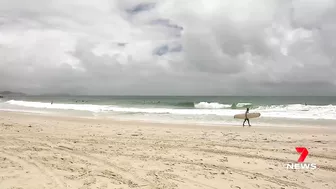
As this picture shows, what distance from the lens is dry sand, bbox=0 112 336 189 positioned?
5.78 meters

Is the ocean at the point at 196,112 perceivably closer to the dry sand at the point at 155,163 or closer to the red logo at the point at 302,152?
the red logo at the point at 302,152

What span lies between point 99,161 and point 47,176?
1.61 metres

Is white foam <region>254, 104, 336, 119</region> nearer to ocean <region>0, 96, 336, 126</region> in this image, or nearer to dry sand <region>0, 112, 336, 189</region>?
ocean <region>0, 96, 336, 126</region>

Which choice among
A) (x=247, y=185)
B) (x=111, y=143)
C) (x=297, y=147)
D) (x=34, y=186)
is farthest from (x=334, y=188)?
(x=111, y=143)

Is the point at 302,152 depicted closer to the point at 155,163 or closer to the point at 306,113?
the point at 155,163

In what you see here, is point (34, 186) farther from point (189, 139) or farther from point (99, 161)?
point (189, 139)

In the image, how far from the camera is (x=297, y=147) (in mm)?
9961

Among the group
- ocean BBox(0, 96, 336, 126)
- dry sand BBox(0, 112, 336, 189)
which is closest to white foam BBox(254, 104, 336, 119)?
ocean BBox(0, 96, 336, 126)

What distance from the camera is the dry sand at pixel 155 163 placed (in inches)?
228

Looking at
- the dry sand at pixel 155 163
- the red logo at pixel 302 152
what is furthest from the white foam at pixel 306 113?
the red logo at pixel 302 152

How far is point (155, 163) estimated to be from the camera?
729 cm

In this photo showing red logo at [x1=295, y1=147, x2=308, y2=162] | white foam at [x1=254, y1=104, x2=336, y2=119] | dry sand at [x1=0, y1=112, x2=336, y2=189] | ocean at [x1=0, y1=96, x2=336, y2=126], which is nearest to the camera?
dry sand at [x1=0, y1=112, x2=336, y2=189]

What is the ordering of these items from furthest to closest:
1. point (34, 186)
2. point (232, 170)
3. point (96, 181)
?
point (232, 170)
point (96, 181)
point (34, 186)

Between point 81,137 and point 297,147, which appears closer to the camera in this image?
point 297,147
